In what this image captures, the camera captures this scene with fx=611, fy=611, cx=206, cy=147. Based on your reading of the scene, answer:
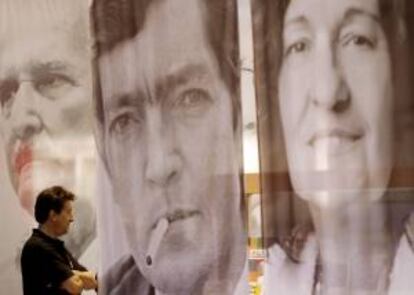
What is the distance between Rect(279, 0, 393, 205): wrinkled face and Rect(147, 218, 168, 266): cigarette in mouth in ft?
1.67

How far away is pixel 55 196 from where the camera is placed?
2541 millimetres

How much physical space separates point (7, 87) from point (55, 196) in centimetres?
58

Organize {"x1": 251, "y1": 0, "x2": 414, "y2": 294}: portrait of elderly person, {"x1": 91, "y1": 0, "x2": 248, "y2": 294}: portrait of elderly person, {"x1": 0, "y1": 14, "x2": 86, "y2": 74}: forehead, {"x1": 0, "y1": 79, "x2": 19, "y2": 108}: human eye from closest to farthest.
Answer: {"x1": 251, "y1": 0, "x2": 414, "y2": 294}: portrait of elderly person, {"x1": 91, "y1": 0, "x2": 248, "y2": 294}: portrait of elderly person, {"x1": 0, "y1": 14, "x2": 86, "y2": 74}: forehead, {"x1": 0, "y1": 79, "x2": 19, "y2": 108}: human eye

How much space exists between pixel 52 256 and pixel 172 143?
0.70m

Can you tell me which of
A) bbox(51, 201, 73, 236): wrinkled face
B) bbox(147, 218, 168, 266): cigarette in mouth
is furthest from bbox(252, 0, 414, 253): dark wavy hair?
bbox(51, 201, 73, 236): wrinkled face

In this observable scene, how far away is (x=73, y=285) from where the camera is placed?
2.40 metres

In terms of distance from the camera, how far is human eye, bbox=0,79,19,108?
2732 millimetres

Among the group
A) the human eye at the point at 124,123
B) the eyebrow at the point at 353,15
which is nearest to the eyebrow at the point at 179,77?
the human eye at the point at 124,123

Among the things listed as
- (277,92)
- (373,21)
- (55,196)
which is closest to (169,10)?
(277,92)

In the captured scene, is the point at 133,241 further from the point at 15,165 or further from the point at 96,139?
the point at 15,165

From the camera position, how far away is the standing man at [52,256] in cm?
241

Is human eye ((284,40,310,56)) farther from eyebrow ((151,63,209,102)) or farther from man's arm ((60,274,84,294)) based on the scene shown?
man's arm ((60,274,84,294))

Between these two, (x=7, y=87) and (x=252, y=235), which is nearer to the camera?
(x=252, y=235)

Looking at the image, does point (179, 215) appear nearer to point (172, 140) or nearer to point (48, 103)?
point (172, 140)
